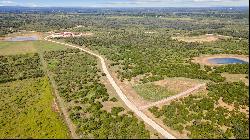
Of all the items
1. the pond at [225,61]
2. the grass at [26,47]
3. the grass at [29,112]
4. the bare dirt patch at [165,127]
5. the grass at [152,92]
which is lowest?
the grass at [29,112]

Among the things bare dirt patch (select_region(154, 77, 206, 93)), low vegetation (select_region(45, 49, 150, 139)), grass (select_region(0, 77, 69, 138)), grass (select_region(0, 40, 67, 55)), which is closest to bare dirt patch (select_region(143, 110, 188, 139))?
low vegetation (select_region(45, 49, 150, 139))

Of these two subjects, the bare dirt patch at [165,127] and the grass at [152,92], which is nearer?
the bare dirt patch at [165,127]

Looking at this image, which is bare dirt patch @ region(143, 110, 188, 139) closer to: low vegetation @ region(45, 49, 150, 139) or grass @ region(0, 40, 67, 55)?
low vegetation @ region(45, 49, 150, 139)

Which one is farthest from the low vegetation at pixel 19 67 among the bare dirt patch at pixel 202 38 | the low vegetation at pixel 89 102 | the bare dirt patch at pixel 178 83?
the bare dirt patch at pixel 202 38

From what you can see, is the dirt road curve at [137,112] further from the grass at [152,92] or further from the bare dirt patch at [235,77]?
the bare dirt patch at [235,77]

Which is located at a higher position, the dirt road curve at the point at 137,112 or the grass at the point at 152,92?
the grass at the point at 152,92

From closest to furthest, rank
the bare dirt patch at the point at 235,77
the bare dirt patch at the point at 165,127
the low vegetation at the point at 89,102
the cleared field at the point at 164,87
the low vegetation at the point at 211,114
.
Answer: the bare dirt patch at the point at 165,127 → the low vegetation at the point at 211,114 → the low vegetation at the point at 89,102 → the cleared field at the point at 164,87 → the bare dirt patch at the point at 235,77

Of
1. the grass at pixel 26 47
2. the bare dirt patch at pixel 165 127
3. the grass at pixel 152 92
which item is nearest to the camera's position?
the bare dirt patch at pixel 165 127

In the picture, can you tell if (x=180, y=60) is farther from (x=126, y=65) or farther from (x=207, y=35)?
(x=207, y=35)
